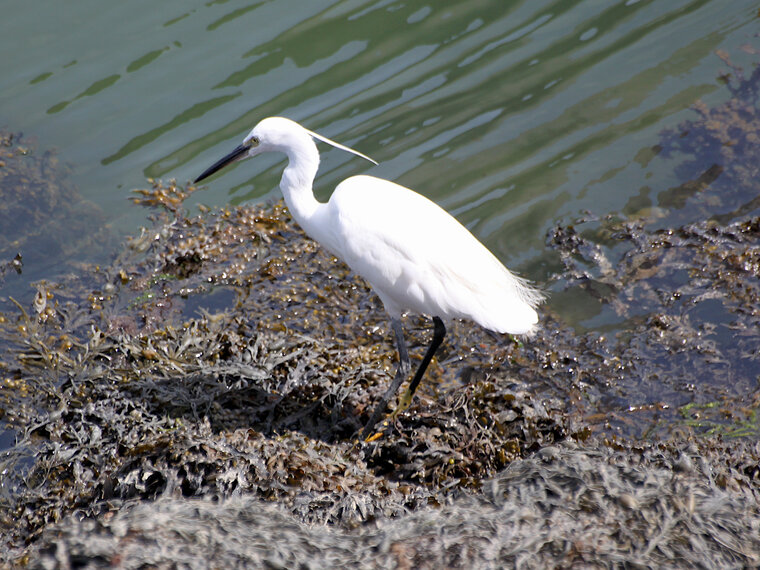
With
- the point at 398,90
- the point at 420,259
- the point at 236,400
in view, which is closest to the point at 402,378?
the point at 420,259

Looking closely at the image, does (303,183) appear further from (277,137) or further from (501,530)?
(501,530)

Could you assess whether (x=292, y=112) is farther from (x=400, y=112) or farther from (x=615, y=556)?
(x=615, y=556)

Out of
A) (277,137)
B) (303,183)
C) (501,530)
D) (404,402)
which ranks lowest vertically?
(404,402)

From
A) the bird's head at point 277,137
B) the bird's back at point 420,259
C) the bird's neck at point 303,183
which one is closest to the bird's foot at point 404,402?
the bird's back at point 420,259

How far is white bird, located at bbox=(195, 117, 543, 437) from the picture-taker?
11.7ft

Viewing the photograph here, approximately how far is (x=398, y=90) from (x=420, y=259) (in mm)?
3381

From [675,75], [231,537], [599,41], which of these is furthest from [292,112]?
[231,537]

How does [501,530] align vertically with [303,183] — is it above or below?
below

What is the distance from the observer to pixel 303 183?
152 inches

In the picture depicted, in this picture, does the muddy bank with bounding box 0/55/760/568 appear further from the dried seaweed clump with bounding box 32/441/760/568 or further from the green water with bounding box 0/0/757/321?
the green water with bounding box 0/0/757/321

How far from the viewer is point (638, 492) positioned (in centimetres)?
257

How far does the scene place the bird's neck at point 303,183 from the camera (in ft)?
12.3

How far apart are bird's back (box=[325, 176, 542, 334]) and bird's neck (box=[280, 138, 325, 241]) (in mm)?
227

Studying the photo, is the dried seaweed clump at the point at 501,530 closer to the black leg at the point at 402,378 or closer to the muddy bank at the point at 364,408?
the muddy bank at the point at 364,408
